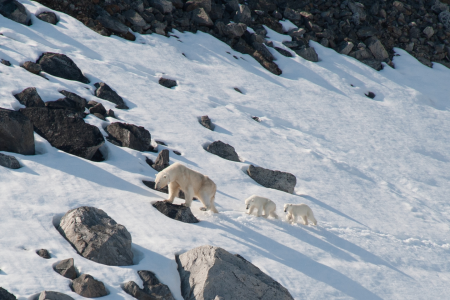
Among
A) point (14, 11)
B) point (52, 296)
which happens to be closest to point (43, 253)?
point (52, 296)

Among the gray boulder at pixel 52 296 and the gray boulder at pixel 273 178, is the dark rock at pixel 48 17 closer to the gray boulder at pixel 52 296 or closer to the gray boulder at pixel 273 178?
the gray boulder at pixel 273 178

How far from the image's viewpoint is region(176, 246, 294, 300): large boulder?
22.3ft

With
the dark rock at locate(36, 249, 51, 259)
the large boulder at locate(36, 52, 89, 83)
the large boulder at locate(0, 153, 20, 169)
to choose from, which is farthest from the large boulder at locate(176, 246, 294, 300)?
the large boulder at locate(36, 52, 89, 83)

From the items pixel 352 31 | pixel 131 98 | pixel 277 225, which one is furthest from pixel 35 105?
→ pixel 352 31

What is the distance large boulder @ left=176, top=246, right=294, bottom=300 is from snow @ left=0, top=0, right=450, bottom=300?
294 mm

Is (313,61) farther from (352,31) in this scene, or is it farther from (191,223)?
(191,223)

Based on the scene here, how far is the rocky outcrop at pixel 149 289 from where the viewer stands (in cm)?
646

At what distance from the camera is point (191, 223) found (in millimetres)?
9344

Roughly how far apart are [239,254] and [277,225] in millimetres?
2338

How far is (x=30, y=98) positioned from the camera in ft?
42.8

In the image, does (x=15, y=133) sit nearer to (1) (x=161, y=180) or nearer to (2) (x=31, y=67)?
(1) (x=161, y=180)

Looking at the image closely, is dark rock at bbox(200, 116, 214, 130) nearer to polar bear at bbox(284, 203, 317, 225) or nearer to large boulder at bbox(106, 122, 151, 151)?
large boulder at bbox(106, 122, 151, 151)

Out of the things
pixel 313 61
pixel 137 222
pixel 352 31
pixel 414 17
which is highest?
pixel 414 17

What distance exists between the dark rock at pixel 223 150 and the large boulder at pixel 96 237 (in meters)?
7.33
